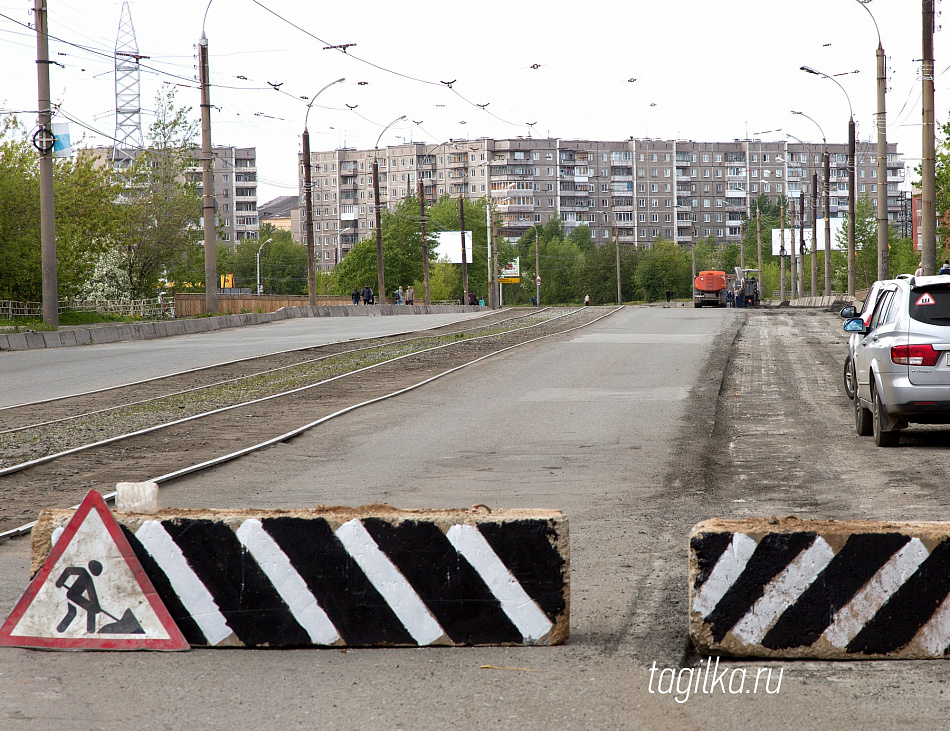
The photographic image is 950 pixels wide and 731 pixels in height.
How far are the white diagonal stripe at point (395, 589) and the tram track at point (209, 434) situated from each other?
3.53 m

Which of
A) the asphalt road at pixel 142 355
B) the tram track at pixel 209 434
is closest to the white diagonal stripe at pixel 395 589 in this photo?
the tram track at pixel 209 434

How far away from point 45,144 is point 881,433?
79.4ft

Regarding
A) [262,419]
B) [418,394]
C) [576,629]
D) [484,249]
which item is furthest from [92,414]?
[484,249]

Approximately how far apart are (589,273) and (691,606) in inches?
5750

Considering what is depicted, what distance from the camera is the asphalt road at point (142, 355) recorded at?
18.5 m

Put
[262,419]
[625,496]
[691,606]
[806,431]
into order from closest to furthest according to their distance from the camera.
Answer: [691,606] < [625,496] < [806,431] < [262,419]

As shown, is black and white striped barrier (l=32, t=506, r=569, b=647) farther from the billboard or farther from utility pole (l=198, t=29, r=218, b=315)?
the billboard

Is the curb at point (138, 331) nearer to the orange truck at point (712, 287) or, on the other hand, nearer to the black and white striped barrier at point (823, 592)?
the black and white striped barrier at point (823, 592)

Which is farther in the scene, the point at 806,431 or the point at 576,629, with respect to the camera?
the point at 806,431

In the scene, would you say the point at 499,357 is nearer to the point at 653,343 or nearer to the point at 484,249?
the point at 653,343

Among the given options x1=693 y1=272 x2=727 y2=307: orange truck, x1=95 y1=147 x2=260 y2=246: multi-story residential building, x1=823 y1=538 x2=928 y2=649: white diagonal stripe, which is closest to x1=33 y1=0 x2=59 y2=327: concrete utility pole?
x1=823 y1=538 x2=928 y2=649: white diagonal stripe

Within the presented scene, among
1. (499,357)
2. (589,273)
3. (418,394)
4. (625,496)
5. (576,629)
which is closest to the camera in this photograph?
(576,629)

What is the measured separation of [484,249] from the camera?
133 metres

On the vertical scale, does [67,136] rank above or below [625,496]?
above
